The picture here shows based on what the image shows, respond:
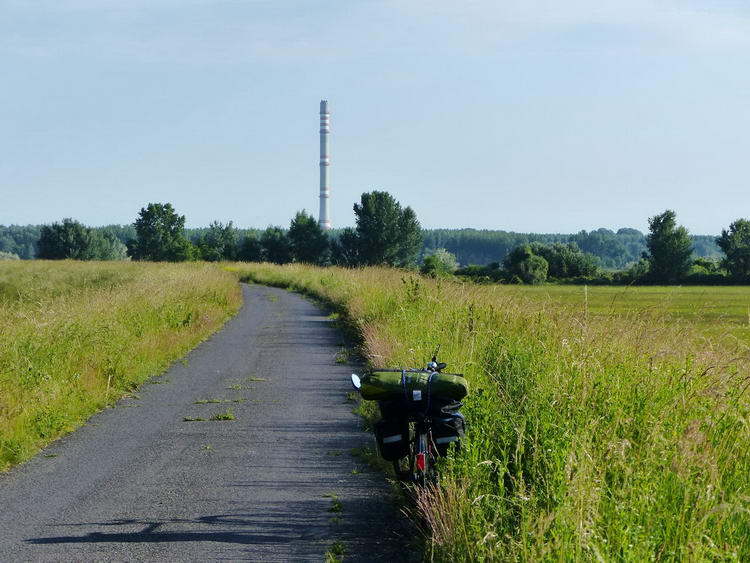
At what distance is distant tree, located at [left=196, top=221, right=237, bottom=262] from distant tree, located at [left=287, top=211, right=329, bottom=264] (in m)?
10.3

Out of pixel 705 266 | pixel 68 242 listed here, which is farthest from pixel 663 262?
pixel 68 242

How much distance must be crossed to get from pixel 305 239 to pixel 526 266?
42.8 meters

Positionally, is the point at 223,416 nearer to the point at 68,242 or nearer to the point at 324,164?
the point at 68,242

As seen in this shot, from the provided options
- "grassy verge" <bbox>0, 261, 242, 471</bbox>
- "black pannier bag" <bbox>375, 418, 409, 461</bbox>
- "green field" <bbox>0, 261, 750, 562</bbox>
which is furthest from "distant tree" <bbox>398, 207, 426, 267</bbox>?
"black pannier bag" <bbox>375, 418, 409, 461</bbox>

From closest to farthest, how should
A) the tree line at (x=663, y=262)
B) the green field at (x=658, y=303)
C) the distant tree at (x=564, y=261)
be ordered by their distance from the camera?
Answer: 1. the green field at (x=658, y=303)
2. the tree line at (x=663, y=262)
3. the distant tree at (x=564, y=261)

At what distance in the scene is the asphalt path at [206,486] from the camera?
6578 mm

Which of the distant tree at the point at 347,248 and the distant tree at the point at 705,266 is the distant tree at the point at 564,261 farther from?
the distant tree at the point at 347,248

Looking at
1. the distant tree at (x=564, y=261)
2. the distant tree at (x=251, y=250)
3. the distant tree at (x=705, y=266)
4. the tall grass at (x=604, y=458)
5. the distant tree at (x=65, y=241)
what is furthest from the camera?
the distant tree at (x=65, y=241)

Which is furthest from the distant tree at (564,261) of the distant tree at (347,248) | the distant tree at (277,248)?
the distant tree at (277,248)

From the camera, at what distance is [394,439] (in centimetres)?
700

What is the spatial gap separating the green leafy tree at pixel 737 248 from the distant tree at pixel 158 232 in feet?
226

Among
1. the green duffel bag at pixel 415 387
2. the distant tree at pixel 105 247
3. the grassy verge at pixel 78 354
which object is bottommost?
the grassy verge at pixel 78 354

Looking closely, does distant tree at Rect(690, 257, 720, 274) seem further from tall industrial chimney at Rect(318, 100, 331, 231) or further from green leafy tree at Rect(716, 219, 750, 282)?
tall industrial chimney at Rect(318, 100, 331, 231)

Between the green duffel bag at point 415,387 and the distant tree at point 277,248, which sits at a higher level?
the distant tree at point 277,248
